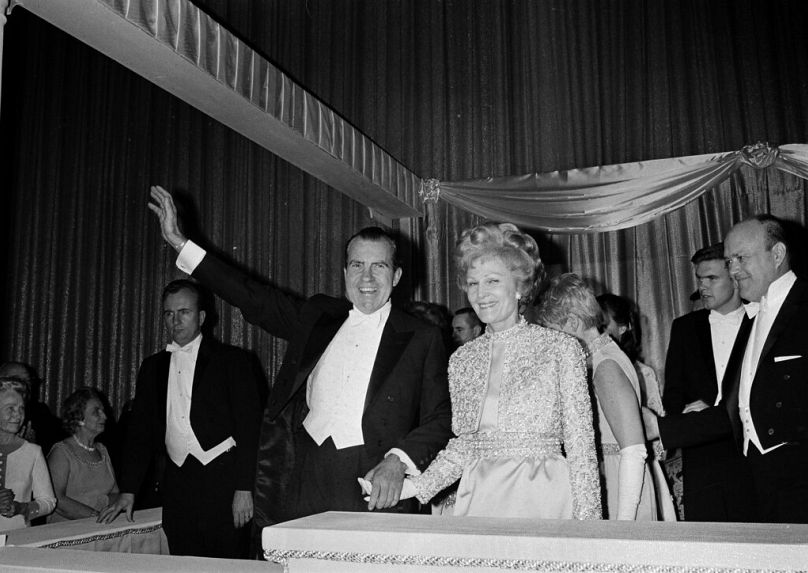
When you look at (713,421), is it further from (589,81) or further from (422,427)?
(589,81)

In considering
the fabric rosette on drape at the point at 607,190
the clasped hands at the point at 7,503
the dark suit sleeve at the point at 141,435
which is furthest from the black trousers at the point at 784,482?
the clasped hands at the point at 7,503

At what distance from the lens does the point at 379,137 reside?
671 cm

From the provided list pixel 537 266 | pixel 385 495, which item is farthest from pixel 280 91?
pixel 385 495

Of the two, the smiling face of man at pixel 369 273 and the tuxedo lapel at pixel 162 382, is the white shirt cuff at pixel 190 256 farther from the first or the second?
the tuxedo lapel at pixel 162 382

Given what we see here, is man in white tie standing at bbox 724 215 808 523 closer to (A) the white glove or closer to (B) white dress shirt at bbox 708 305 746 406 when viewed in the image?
(B) white dress shirt at bbox 708 305 746 406

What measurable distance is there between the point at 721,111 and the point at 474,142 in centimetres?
177

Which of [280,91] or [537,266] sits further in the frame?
[280,91]

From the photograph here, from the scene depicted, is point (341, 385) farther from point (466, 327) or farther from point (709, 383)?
point (466, 327)

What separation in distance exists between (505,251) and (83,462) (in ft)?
11.2

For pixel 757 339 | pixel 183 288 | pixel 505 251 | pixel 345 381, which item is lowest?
pixel 345 381

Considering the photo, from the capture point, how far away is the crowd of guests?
7.62 feet

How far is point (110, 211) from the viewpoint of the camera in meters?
7.26

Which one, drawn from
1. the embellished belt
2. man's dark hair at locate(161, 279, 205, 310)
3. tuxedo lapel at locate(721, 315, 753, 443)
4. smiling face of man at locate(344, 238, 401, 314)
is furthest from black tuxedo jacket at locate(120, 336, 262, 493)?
tuxedo lapel at locate(721, 315, 753, 443)

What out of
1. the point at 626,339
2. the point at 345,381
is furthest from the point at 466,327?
the point at 345,381
